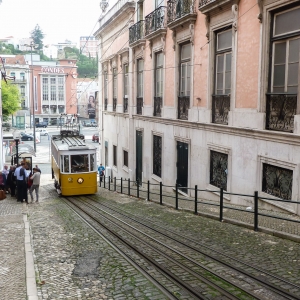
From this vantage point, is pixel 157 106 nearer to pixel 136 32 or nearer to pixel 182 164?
pixel 182 164

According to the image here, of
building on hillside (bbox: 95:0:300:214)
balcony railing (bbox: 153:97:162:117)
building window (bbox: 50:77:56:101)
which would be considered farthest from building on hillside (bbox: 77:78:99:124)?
balcony railing (bbox: 153:97:162:117)

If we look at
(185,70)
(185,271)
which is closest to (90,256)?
(185,271)

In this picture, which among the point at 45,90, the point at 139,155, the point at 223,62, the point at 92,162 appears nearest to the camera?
the point at 223,62

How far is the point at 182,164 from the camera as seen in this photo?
56.0 ft

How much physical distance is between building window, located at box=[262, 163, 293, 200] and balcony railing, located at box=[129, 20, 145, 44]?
12659 millimetres

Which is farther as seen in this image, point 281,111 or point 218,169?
point 218,169

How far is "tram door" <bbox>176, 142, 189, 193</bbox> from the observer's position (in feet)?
54.5

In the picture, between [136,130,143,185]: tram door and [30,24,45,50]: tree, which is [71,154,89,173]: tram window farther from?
[30,24,45,50]: tree

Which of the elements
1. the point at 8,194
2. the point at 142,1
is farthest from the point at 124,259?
the point at 142,1

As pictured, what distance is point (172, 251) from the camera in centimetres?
812

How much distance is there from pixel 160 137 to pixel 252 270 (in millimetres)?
13121

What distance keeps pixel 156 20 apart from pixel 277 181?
11.1m

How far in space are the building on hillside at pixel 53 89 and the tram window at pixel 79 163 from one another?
266 feet

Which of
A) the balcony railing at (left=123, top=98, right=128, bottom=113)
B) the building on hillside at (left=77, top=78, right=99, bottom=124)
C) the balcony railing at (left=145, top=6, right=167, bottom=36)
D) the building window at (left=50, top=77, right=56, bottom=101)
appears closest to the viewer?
the balcony railing at (left=145, top=6, right=167, bottom=36)
